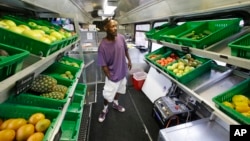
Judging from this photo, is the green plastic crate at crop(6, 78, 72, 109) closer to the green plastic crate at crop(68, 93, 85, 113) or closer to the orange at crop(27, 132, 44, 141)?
the orange at crop(27, 132, 44, 141)

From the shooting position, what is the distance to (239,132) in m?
1.22

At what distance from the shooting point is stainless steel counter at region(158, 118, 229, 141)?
1.64 meters

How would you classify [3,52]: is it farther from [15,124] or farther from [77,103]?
[77,103]

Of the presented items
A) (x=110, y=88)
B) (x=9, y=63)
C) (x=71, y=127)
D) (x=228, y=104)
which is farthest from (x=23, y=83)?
(x=110, y=88)

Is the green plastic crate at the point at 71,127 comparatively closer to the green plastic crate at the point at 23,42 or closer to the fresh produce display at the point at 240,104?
the green plastic crate at the point at 23,42

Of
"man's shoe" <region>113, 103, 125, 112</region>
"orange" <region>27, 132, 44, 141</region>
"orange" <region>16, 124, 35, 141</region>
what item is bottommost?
"man's shoe" <region>113, 103, 125, 112</region>

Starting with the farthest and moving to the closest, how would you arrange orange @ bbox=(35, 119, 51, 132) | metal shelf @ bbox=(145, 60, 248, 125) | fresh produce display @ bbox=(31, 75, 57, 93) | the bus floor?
the bus floor < metal shelf @ bbox=(145, 60, 248, 125) < fresh produce display @ bbox=(31, 75, 57, 93) < orange @ bbox=(35, 119, 51, 132)

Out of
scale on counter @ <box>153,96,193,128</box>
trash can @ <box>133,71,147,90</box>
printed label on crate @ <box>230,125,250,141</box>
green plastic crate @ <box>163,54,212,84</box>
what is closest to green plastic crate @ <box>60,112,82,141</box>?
scale on counter @ <box>153,96,193,128</box>

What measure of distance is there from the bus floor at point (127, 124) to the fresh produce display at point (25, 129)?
1532 millimetres

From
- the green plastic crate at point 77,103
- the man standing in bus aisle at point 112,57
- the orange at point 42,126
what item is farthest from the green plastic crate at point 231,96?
the green plastic crate at point 77,103

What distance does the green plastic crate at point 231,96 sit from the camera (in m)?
1.06

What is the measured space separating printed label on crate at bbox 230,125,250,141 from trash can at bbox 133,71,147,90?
2.71m

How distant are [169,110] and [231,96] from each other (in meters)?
1.10

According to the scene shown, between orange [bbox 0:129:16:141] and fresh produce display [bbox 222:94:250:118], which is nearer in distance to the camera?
orange [bbox 0:129:16:141]
